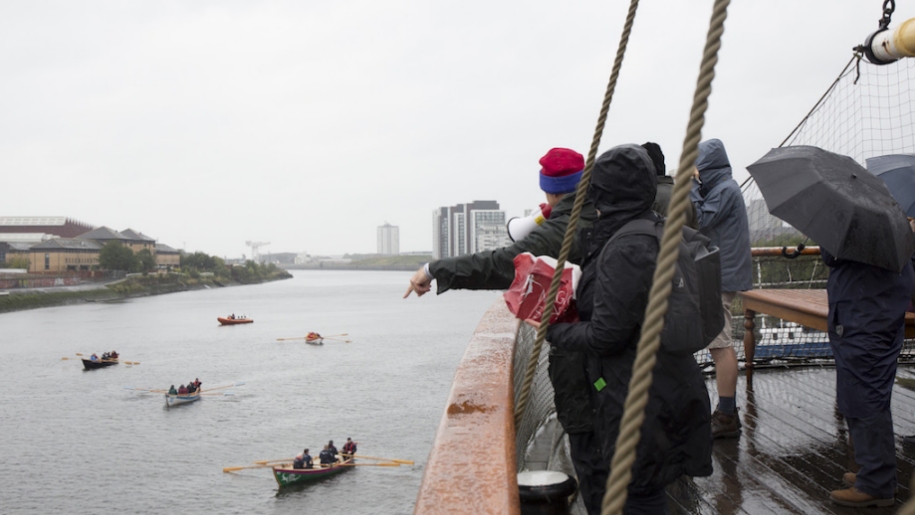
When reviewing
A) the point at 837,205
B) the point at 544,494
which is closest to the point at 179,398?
the point at 544,494

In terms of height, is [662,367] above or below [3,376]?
above

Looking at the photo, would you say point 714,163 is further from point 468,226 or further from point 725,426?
point 468,226

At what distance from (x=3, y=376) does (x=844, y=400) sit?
45.0 meters

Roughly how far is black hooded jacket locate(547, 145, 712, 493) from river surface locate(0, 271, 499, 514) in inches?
149

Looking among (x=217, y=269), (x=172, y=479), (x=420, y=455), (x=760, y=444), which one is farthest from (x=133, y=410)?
(x=217, y=269)

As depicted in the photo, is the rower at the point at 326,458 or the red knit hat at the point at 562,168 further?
the rower at the point at 326,458

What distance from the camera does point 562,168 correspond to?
238 centimetres

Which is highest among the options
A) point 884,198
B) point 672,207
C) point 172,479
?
point 884,198

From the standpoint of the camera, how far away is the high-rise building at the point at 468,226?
163 ft

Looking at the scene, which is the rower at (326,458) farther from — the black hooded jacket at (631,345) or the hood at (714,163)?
the black hooded jacket at (631,345)

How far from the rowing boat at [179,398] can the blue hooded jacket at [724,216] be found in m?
33.0

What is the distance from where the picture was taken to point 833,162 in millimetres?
2939

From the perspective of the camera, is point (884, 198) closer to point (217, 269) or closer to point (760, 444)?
point (760, 444)

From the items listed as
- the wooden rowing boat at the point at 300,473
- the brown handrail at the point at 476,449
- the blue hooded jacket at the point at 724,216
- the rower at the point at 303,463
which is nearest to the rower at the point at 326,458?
the wooden rowing boat at the point at 300,473
